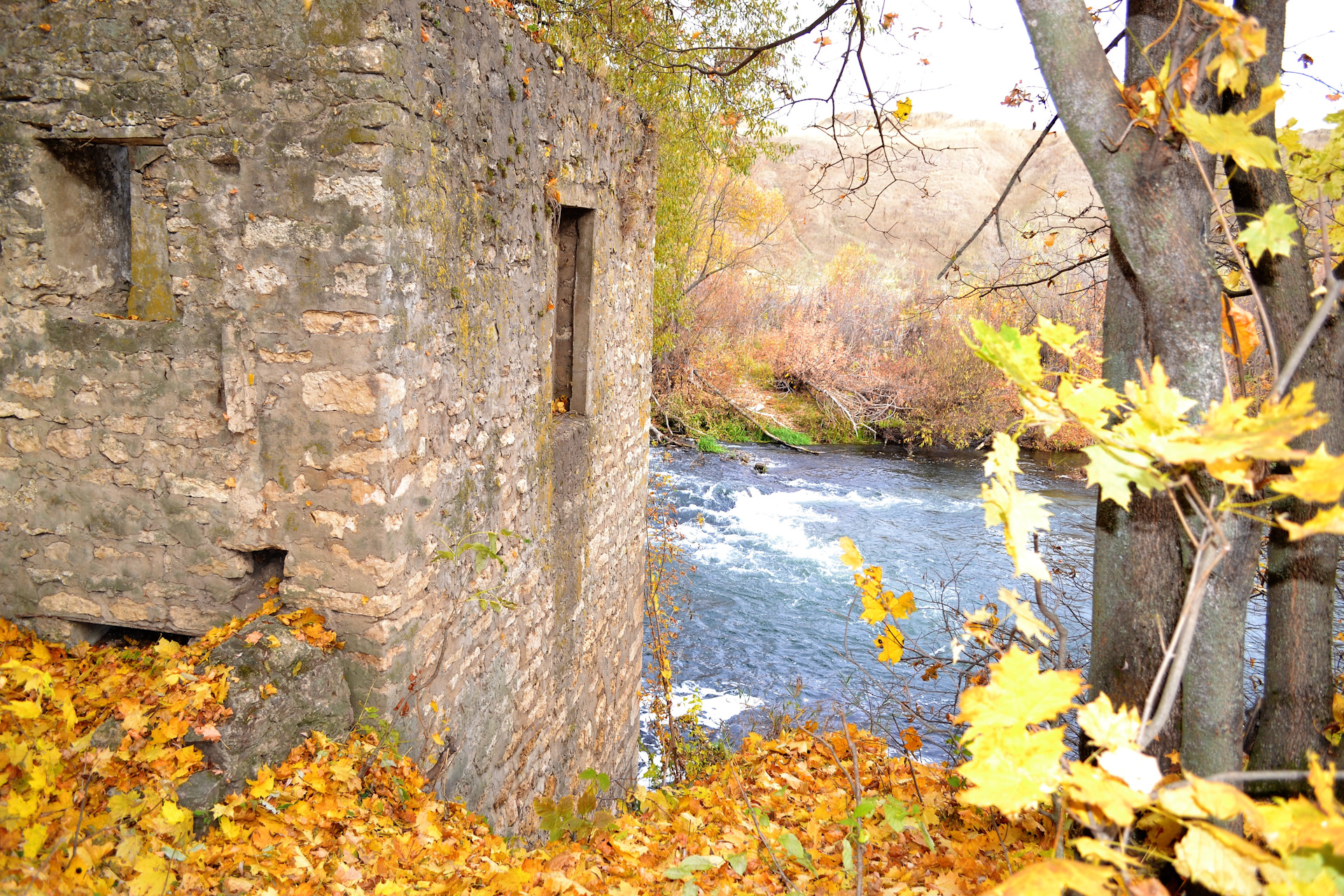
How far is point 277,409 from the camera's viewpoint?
2.74 metres

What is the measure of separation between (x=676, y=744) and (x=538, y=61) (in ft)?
17.5

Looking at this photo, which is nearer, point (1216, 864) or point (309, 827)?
point (1216, 864)

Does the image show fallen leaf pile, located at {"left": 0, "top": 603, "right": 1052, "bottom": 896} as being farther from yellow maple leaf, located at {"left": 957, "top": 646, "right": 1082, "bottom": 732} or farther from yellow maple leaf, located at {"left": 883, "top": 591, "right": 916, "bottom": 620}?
yellow maple leaf, located at {"left": 957, "top": 646, "right": 1082, "bottom": 732}

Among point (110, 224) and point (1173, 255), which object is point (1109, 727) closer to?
point (1173, 255)

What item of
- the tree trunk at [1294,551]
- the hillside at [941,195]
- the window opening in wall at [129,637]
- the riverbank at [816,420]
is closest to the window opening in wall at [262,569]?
the window opening in wall at [129,637]

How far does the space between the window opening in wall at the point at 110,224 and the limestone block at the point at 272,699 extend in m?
1.18

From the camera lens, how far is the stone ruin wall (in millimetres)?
2588

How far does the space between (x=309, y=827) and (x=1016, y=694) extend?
2.04m

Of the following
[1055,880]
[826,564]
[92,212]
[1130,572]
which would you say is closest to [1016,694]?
[1055,880]

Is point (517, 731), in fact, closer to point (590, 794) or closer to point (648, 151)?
point (590, 794)

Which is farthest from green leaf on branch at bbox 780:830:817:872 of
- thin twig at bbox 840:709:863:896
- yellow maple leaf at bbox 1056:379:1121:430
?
yellow maple leaf at bbox 1056:379:1121:430

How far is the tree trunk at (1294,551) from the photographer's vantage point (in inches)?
86.9

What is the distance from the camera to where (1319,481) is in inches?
48.8

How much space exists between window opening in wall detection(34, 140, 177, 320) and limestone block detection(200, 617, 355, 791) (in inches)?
46.5
